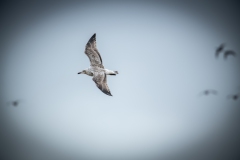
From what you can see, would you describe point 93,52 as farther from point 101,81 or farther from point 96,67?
point 101,81

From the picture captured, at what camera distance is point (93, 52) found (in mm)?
11109

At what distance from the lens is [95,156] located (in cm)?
7500

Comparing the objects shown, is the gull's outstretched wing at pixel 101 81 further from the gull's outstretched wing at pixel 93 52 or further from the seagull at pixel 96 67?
the gull's outstretched wing at pixel 93 52

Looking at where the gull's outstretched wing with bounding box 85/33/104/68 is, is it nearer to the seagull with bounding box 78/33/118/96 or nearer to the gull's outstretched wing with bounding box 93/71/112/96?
the seagull with bounding box 78/33/118/96

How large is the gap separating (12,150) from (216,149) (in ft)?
149

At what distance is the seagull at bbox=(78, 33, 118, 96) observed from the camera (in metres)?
11.1

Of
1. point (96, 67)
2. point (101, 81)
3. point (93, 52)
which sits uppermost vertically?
point (93, 52)

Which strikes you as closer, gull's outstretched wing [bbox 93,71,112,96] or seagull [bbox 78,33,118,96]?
gull's outstretched wing [bbox 93,71,112,96]

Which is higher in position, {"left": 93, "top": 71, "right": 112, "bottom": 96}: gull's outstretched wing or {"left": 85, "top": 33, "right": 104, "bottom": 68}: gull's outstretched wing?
{"left": 85, "top": 33, "right": 104, "bottom": 68}: gull's outstretched wing

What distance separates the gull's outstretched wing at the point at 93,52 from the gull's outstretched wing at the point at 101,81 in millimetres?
444

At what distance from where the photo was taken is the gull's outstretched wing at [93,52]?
1110 centimetres

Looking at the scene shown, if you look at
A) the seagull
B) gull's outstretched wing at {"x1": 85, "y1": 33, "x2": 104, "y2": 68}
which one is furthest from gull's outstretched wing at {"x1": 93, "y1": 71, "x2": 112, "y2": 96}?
gull's outstretched wing at {"x1": 85, "y1": 33, "x2": 104, "y2": 68}

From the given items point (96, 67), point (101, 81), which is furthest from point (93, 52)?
point (101, 81)

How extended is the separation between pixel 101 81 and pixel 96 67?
0.84 m
